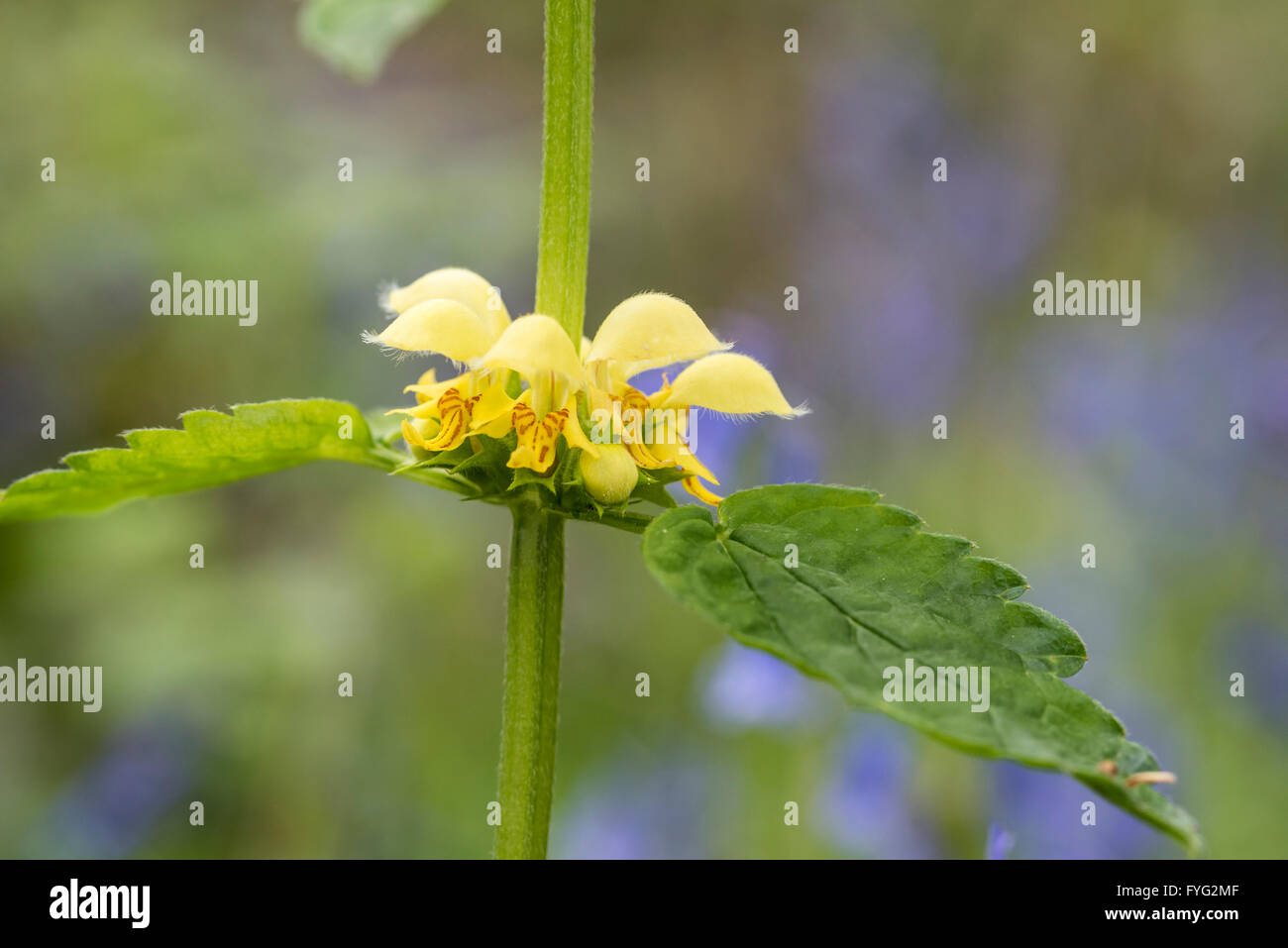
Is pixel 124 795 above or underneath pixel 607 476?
underneath

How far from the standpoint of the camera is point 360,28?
1.20 m

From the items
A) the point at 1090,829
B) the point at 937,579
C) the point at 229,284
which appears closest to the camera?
the point at 937,579

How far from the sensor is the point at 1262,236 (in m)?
3.79

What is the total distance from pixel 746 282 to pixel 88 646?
2.88 meters

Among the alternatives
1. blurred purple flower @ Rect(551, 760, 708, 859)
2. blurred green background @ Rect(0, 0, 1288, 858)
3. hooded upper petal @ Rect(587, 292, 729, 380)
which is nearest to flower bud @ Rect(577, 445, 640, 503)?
hooded upper petal @ Rect(587, 292, 729, 380)

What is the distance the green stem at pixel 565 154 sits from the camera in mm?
959

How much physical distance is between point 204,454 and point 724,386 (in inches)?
17.9

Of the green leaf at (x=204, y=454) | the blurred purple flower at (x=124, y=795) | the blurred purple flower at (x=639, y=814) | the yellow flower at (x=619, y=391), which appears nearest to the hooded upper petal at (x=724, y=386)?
the yellow flower at (x=619, y=391)

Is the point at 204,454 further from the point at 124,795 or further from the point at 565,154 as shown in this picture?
the point at 124,795

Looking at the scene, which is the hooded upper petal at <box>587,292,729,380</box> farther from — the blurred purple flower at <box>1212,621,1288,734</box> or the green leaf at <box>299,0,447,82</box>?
the blurred purple flower at <box>1212,621,1288,734</box>

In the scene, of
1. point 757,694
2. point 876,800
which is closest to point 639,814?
point 757,694

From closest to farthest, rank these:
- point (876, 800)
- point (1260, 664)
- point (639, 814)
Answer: point (876, 800)
point (639, 814)
point (1260, 664)
